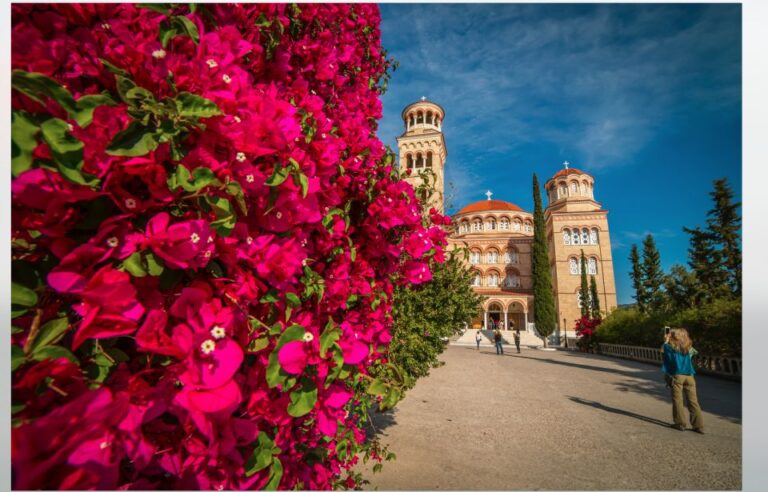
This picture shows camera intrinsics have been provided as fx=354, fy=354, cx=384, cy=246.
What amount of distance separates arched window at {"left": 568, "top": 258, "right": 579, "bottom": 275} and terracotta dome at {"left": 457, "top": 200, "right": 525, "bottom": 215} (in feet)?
36.4

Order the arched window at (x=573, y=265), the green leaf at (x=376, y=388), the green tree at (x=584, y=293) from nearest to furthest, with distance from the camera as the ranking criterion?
the green leaf at (x=376, y=388) < the green tree at (x=584, y=293) < the arched window at (x=573, y=265)

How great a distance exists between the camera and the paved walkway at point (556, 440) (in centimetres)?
423

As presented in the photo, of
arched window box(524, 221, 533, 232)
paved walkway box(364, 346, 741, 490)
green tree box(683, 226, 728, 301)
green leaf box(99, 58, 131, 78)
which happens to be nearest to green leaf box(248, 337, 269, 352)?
green leaf box(99, 58, 131, 78)

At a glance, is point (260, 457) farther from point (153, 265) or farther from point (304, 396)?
point (153, 265)

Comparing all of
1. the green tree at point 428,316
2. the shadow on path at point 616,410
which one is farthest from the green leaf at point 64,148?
the shadow on path at point 616,410

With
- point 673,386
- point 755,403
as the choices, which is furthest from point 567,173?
point 755,403

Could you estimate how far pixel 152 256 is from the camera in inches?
27.4

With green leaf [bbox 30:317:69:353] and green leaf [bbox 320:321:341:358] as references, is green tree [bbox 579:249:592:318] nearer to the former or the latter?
green leaf [bbox 320:321:341:358]

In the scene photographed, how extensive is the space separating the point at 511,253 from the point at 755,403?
139 ft

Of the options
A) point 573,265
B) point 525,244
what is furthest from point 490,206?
point 573,265

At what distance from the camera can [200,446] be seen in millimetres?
828

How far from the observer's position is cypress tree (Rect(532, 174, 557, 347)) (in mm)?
30125

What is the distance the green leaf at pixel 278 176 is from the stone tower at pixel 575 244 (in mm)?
38338

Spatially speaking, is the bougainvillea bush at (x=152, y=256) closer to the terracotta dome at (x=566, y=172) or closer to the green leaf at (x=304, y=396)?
Answer: the green leaf at (x=304, y=396)
